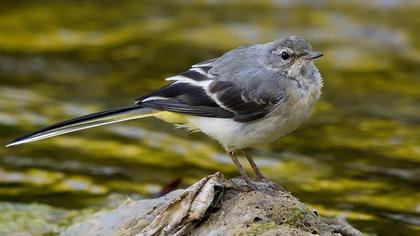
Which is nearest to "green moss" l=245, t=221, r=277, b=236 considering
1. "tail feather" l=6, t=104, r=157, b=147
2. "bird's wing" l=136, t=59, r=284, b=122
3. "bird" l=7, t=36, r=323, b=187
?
"bird" l=7, t=36, r=323, b=187

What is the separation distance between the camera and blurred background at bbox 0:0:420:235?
29.8 ft

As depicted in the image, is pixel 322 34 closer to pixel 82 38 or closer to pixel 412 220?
pixel 82 38

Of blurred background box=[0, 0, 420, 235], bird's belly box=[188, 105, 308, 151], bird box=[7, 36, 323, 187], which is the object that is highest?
bird box=[7, 36, 323, 187]

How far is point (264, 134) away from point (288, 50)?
0.64 m

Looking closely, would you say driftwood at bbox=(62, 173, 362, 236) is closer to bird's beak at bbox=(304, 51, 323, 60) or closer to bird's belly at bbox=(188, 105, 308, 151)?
bird's belly at bbox=(188, 105, 308, 151)

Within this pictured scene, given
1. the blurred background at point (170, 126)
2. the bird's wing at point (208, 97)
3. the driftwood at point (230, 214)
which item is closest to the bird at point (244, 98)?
the bird's wing at point (208, 97)

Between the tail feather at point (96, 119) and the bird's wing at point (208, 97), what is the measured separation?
10 centimetres

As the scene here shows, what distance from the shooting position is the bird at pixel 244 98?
6.64 m

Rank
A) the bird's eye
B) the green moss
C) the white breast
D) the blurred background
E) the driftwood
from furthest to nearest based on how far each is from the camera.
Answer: the blurred background
the bird's eye
the white breast
the driftwood
the green moss

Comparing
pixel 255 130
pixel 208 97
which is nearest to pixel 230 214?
pixel 255 130

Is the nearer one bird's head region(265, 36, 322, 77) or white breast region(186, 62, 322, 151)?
white breast region(186, 62, 322, 151)

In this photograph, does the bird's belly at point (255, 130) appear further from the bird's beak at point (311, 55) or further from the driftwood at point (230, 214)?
the driftwood at point (230, 214)

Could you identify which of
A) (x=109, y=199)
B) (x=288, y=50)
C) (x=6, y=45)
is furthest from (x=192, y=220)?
(x=6, y=45)

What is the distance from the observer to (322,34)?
46.6 ft
